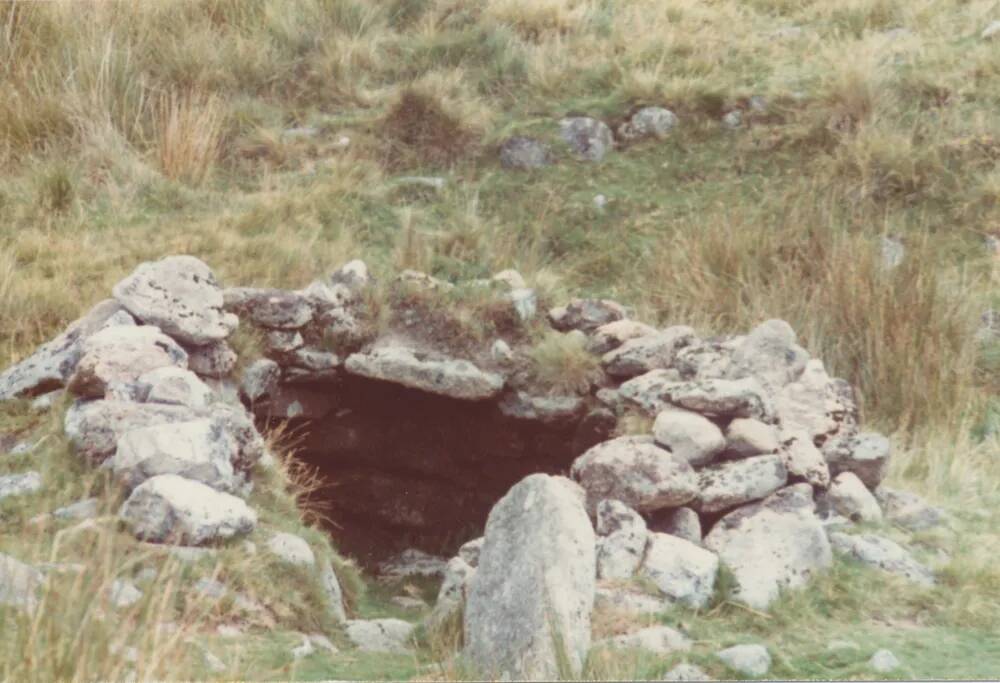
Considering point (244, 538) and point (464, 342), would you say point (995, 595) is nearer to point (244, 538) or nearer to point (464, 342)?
point (244, 538)

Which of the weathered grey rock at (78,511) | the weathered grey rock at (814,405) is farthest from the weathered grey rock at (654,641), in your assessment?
the weathered grey rock at (78,511)

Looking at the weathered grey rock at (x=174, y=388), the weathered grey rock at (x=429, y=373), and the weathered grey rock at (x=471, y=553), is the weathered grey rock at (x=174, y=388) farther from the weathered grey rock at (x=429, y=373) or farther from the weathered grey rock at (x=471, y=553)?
the weathered grey rock at (x=429, y=373)

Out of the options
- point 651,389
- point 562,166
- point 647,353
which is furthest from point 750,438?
point 562,166

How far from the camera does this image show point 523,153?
839 cm

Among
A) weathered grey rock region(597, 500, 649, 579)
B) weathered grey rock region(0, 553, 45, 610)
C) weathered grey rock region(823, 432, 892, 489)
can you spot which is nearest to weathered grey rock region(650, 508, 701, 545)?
weathered grey rock region(597, 500, 649, 579)

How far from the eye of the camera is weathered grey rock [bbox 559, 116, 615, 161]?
8.39m

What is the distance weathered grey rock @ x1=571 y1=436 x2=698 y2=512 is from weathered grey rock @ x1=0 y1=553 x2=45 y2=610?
192cm

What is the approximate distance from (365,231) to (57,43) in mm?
2830

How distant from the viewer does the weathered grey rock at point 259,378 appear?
5.67m

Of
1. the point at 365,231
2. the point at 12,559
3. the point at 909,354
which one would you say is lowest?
the point at 365,231

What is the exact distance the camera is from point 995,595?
4.22 metres

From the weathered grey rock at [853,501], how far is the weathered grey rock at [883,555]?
0.23 m

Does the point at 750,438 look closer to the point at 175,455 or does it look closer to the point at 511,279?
the point at 175,455

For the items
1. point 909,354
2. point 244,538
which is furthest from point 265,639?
point 909,354
